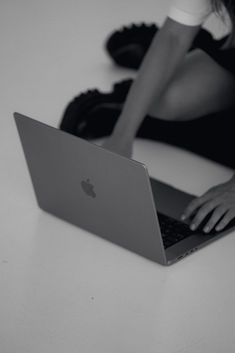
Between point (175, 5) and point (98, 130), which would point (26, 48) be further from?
point (175, 5)

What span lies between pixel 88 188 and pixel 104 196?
54 mm

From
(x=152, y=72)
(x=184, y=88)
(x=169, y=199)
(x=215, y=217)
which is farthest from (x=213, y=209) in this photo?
(x=184, y=88)

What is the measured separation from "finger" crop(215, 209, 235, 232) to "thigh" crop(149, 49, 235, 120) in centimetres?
58

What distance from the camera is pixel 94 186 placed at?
5.89 ft

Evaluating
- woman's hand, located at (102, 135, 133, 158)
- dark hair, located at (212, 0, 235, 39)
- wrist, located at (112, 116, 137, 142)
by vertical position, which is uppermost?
dark hair, located at (212, 0, 235, 39)

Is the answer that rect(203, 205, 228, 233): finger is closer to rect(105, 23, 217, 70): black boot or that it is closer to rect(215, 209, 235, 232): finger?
rect(215, 209, 235, 232): finger

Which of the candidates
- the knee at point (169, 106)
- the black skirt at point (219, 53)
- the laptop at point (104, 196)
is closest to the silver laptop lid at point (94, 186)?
the laptop at point (104, 196)

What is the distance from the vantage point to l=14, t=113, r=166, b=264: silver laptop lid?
1689mm

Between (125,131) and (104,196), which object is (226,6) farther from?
(104,196)

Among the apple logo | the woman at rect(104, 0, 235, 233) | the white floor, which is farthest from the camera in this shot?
the woman at rect(104, 0, 235, 233)

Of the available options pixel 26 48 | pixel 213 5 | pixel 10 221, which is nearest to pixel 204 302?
pixel 10 221

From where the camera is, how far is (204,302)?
1.75m

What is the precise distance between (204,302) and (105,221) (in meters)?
0.29

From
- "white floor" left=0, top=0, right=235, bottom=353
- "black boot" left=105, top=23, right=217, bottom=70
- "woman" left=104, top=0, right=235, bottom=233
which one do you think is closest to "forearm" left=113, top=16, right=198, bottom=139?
"woman" left=104, top=0, right=235, bottom=233
